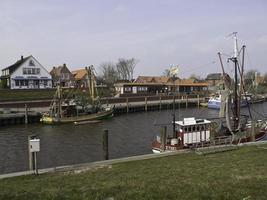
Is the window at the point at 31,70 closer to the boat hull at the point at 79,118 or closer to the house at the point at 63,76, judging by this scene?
the house at the point at 63,76

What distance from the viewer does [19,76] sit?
99.9m

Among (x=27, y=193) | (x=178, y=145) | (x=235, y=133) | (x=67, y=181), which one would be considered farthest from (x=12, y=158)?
(x=27, y=193)

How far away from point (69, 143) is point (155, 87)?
87.7 metres

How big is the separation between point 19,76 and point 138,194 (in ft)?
312

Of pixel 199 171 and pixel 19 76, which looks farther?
pixel 19 76

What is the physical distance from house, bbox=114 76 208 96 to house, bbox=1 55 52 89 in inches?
855

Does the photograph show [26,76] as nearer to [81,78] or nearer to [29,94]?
[29,94]

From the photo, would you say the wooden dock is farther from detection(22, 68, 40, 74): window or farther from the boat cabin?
the boat cabin

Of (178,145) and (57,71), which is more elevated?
(57,71)

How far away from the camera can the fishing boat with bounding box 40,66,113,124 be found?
6438 cm

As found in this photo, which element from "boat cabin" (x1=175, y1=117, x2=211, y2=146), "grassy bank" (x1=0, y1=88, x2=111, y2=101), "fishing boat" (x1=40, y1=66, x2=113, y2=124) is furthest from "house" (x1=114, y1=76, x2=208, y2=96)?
"boat cabin" (x1=175, y1=117, x2=211, y2=146)

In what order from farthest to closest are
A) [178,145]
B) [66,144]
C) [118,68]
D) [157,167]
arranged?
[118,68] < [66,144] < [178,145] < [157,167]

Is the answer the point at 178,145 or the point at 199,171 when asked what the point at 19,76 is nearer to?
the point at 178,145

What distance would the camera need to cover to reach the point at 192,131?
31891mm
